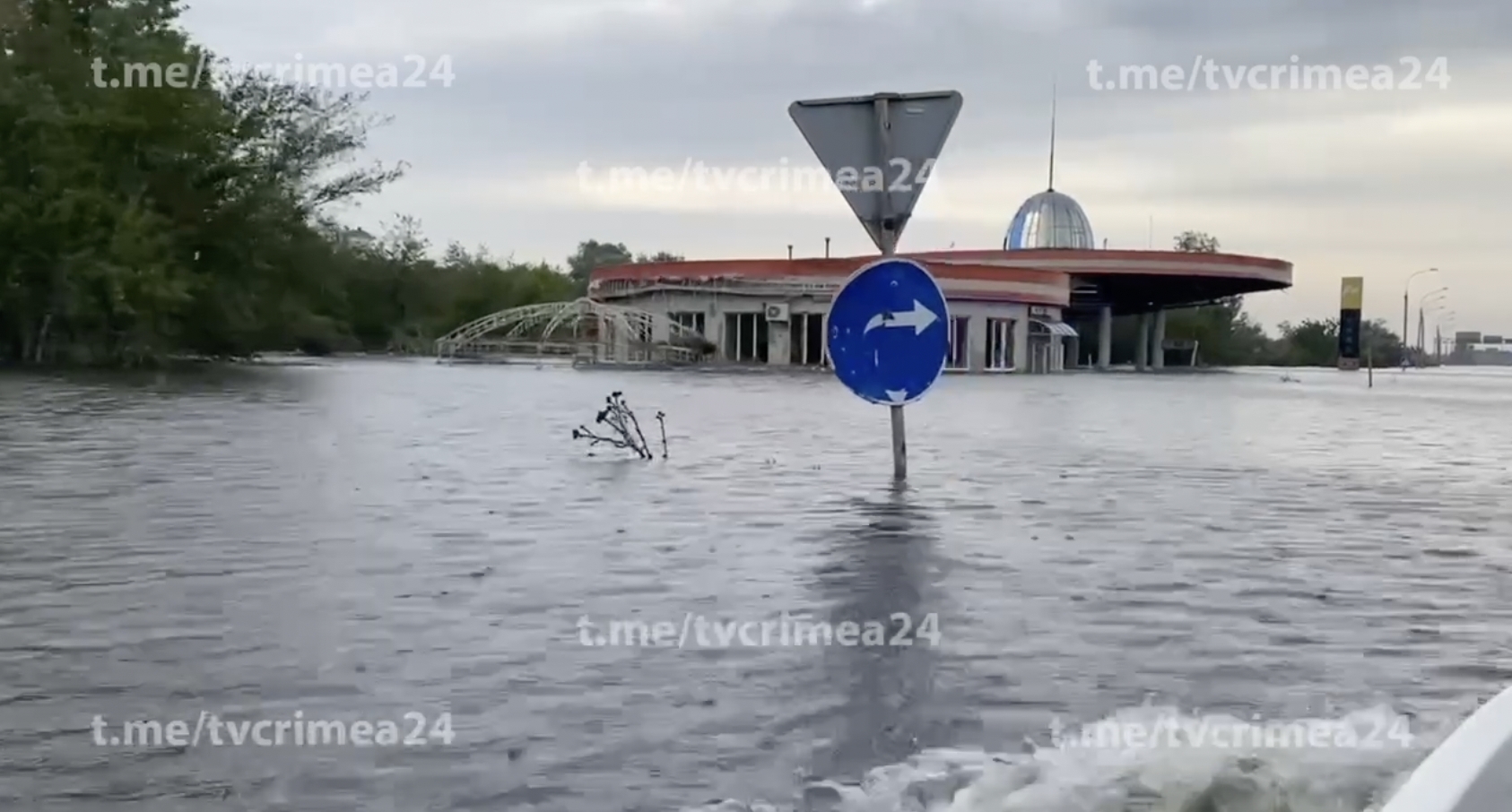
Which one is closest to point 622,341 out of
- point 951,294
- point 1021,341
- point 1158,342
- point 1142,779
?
point 951,294

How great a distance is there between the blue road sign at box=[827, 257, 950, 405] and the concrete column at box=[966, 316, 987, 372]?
167ft

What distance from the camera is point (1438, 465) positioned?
14.0 m

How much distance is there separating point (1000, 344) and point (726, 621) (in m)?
57.2

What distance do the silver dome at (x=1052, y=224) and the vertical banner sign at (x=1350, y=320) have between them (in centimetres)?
1626

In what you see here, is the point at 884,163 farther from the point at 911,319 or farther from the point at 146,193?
the point at 146,193

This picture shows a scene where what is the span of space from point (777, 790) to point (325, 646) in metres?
2.23

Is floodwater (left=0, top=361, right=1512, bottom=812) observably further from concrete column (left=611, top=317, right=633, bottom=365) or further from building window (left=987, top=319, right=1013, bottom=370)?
building window (left=987, top=319, right=1013, bottom=370)

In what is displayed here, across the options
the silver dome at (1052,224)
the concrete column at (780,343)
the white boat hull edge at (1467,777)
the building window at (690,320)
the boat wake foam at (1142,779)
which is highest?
the silver dome at (1052,224)

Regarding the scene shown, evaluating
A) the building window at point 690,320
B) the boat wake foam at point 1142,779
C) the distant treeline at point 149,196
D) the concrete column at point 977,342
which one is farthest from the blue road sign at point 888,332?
the building window at point 690,320

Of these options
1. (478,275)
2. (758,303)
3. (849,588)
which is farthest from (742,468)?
(478,275)

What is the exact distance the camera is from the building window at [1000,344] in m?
61.5

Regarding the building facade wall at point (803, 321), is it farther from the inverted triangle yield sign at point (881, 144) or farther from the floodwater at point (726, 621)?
the inverted triangle yield sign at point (881, 144)

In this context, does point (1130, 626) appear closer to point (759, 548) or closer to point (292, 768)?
point (759, 548)

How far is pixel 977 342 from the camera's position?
199ft
